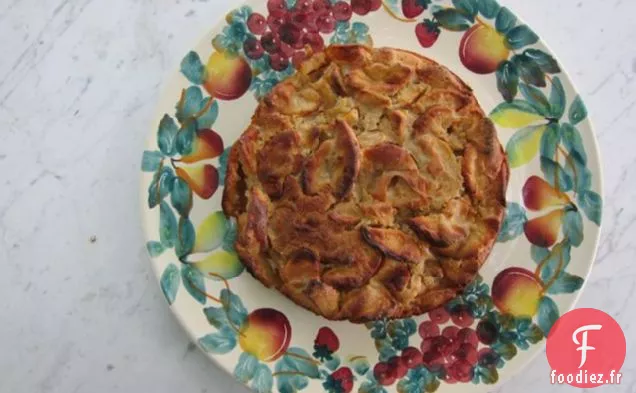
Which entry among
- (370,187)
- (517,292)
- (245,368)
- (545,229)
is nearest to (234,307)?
(245,368)

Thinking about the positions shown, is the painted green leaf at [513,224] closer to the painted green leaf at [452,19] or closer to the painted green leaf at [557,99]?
the painted green leaf at [557,99]

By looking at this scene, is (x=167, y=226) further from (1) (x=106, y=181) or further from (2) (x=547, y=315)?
(2) (x=547, y=315)

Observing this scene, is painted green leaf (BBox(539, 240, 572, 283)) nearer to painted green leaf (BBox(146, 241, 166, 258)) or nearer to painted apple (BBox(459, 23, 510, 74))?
painted apple (BBox(459, 23, 510, 74))

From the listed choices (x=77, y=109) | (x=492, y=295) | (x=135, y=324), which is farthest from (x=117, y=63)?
(x=492, y=295)

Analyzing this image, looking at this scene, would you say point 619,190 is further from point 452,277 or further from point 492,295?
point 452,277

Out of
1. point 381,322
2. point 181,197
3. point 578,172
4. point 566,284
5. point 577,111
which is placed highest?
point 577,111

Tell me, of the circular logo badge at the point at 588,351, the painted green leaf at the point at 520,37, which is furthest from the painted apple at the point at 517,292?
the painted green leaf at the point at 520,37
